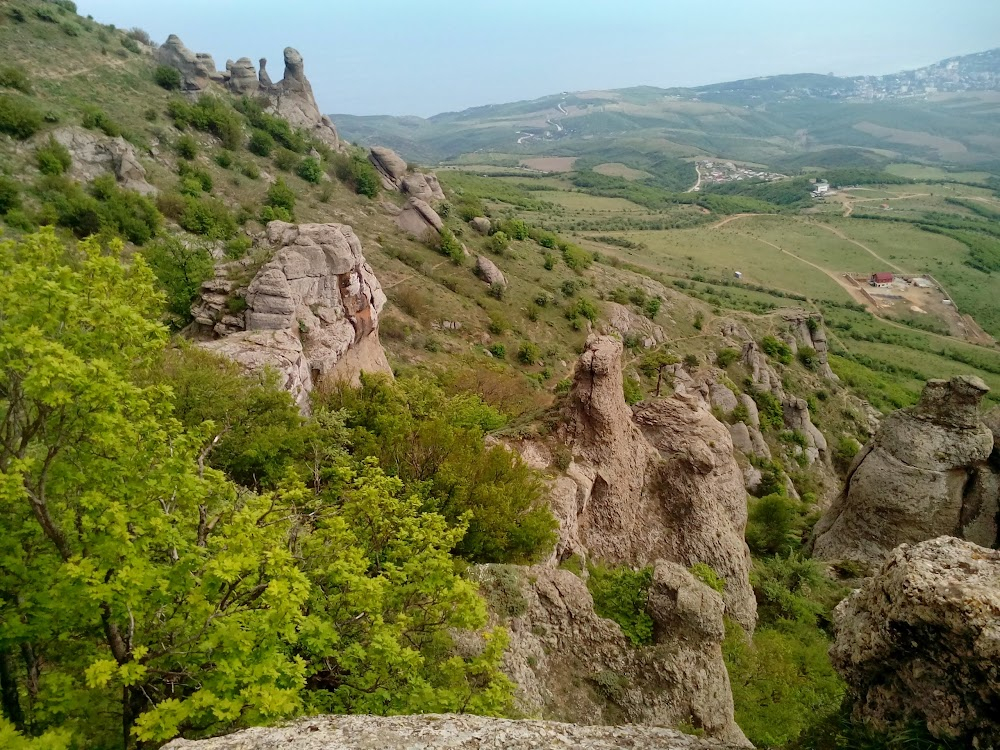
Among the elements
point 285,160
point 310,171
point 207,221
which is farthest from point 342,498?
point 285,160

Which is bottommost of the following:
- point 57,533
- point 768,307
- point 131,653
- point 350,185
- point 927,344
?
point 927,344

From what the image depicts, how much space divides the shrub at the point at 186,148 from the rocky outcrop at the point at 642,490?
6241 cm

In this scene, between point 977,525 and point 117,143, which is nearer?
point 977,525

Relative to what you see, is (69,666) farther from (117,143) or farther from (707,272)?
(707,272)

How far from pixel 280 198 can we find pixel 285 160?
1389cm

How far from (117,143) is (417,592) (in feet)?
212

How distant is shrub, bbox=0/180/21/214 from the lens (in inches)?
1678

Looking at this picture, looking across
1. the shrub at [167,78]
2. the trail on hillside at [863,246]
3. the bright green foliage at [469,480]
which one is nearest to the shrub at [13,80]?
the shrub at [167,78]

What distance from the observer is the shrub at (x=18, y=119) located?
49825 mm

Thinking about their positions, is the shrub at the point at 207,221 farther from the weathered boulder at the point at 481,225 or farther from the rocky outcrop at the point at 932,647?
the rocky outcrop at the point at 932,647

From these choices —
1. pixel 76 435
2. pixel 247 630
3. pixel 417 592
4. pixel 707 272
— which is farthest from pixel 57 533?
pixel 707 272

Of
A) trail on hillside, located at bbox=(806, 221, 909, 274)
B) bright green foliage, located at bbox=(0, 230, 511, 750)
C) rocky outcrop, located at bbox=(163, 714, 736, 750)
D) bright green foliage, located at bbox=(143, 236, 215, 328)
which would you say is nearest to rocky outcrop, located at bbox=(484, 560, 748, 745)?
bright green foliage, located at bbox=(0, 230, 511, 750)

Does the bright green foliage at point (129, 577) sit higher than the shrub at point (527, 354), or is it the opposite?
the bright green foliage at point (129, 577)

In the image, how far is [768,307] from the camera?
113 meters
